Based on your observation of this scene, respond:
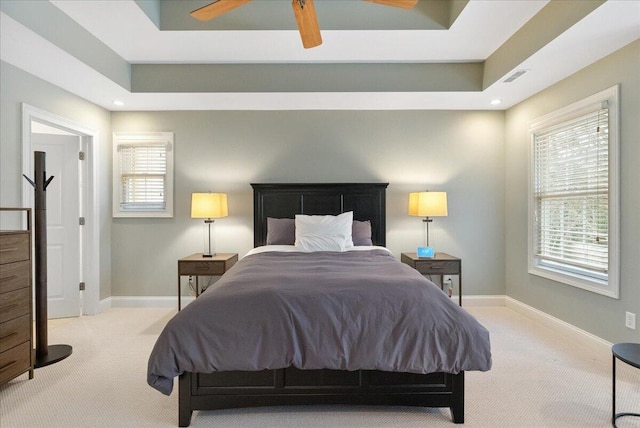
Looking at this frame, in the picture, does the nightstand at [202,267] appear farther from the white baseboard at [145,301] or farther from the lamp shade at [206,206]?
the white baseboard at [145,301]

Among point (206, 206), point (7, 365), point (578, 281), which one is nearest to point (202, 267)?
point (206, 206)

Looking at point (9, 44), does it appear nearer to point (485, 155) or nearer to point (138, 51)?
point (138, 51)

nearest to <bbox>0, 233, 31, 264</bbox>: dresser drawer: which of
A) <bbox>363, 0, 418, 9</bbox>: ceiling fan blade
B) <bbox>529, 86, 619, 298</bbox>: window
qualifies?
<bbox>363, 0, 418, 9</bbox>: ceiling fan blade

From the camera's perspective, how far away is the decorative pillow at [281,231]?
396 centimetres

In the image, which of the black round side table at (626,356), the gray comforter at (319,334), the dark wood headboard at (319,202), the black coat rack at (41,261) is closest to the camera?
the black round side table at (626,356)

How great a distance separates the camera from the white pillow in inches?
142

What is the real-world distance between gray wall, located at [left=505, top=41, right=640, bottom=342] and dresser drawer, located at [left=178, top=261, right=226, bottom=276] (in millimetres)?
3562

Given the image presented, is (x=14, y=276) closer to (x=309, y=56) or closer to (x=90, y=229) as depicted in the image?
(x=90, y=229)

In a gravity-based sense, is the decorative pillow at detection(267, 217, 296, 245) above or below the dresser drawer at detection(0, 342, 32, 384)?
above

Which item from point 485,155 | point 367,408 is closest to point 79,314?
point 367,408

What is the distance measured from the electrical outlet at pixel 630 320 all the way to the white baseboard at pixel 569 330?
0.25 m

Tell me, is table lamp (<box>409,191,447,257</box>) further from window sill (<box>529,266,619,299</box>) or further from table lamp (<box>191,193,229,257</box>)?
table lamp (<box>191,193,229,257</box>)

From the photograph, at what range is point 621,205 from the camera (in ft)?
9.08

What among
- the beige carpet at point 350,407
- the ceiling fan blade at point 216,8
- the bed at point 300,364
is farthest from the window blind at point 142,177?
the bed at point 300,364
